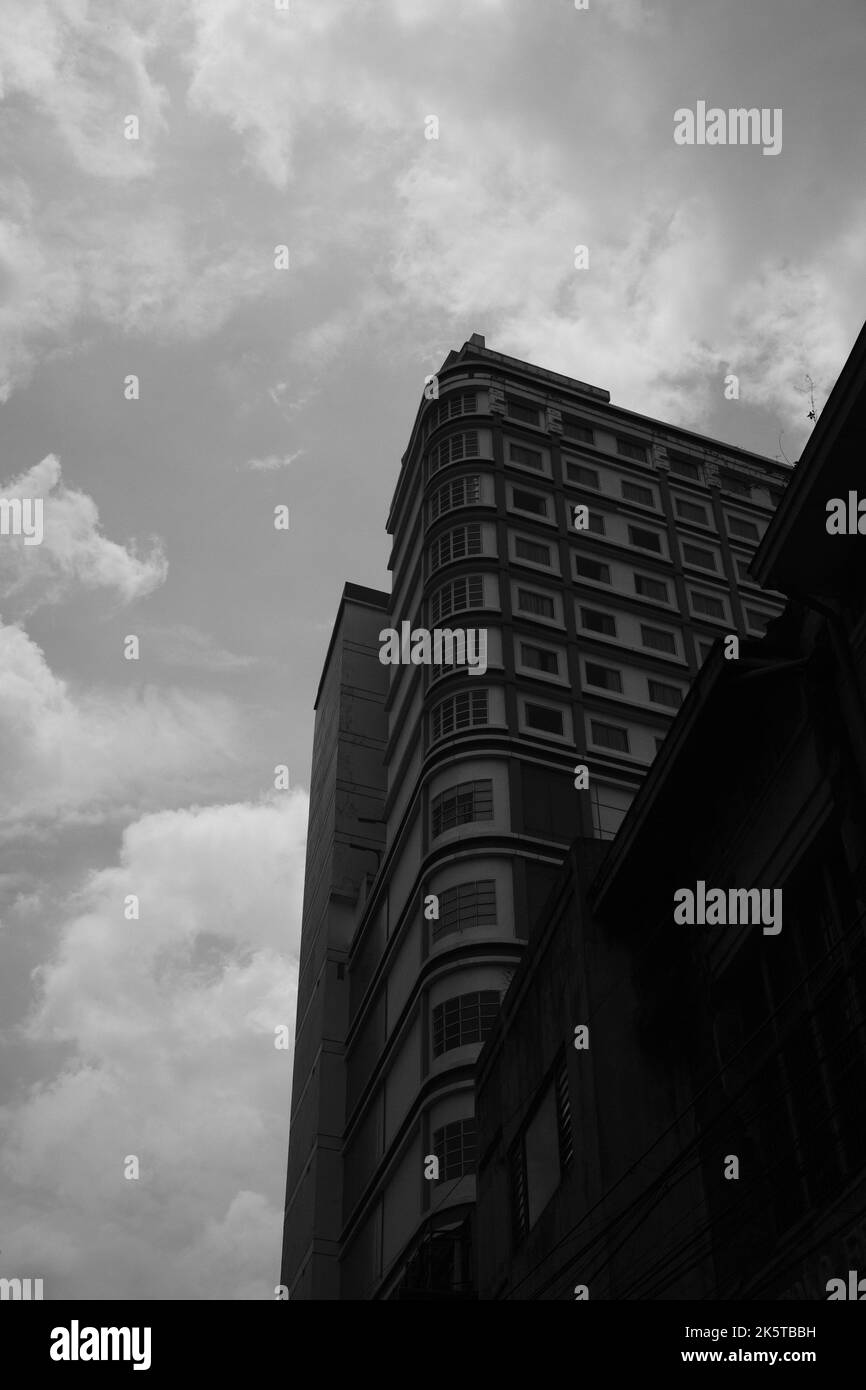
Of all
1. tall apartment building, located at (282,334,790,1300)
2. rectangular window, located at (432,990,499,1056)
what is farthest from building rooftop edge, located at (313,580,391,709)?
rectangular window, located at (432,990,499,1056)

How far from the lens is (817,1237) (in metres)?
15.4

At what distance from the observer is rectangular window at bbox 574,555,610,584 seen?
63656 millimetres

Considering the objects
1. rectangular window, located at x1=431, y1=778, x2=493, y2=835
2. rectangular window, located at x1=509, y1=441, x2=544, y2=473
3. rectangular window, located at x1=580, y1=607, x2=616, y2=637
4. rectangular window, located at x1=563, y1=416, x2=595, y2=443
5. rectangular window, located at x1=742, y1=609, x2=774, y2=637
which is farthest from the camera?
rectangular window, located at x1=563, y1=416, x2=595, y2=443

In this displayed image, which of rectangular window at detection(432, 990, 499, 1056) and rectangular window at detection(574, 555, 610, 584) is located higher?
rectangular window at detection(574, 555, 610, 584)

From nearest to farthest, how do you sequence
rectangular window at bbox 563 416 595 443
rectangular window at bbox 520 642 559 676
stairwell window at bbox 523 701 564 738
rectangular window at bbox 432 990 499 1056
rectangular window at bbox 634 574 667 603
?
1. rectangular window at bbox 432 990 499 1056
2. stairwell window at bbox 523 701 564 738
3. rectangular window at bbox 520 642 559 676
4. rectangular window at bbox 634 574 667 603
5. rectangular window at bbox 563 416 595 443

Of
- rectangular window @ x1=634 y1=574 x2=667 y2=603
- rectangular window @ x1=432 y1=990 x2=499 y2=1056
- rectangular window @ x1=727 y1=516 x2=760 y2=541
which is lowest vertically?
rectangular window @ x1=432 y1=990 x2=499 y2=1056

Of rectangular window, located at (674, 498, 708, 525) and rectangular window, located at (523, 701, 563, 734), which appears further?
rectangular window, located at (674, 498, 708, 525)

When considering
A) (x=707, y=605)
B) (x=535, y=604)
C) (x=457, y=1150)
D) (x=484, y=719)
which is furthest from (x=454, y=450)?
(x=457, y=1150)

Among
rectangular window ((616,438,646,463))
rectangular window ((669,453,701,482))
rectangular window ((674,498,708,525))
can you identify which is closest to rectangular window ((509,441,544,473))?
rectangular window ((616,438,646,463))

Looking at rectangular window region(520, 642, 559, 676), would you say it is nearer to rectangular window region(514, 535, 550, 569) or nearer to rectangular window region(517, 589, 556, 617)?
rectangular window region(517, 589, 556, 617)

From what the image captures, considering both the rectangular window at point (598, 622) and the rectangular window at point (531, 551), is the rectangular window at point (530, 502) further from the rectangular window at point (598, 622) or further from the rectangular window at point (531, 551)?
the rectangular window at point (598, 622)

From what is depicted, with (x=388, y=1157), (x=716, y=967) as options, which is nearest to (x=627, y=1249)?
(x=716, y=967)

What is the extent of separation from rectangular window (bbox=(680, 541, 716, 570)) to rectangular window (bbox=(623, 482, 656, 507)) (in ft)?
9.92
